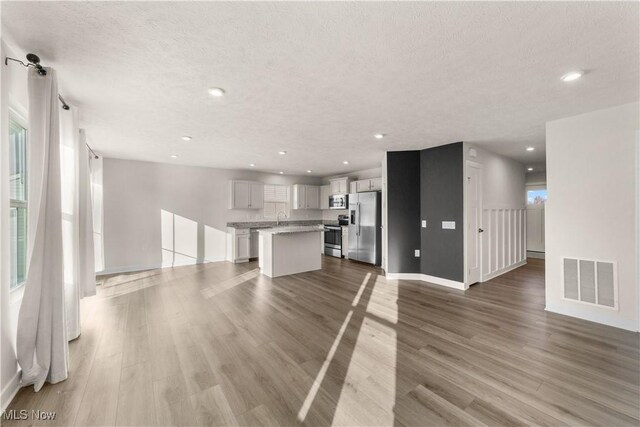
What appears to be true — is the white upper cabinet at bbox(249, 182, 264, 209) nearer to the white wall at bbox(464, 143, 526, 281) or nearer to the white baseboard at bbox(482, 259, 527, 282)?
the white wall at bbox(464, 143, 526, 281)

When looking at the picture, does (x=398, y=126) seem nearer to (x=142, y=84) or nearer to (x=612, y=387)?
(x=142, y=84)

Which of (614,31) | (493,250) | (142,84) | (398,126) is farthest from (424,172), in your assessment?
(142,84)

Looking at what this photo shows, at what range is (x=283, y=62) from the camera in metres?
2.01

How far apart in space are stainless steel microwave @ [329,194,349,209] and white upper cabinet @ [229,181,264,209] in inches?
86.9

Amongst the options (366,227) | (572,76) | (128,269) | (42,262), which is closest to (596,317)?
(572,76)

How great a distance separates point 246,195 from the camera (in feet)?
23.6

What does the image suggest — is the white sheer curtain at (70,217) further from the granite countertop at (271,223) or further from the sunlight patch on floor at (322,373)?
the granite countertop at (271,223)

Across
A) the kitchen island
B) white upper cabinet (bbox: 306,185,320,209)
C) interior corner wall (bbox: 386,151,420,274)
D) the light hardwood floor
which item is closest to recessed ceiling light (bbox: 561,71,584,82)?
the light hardwood floor

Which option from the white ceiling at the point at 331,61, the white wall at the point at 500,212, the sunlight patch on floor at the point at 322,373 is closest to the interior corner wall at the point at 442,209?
the white wall at the point at 500,212

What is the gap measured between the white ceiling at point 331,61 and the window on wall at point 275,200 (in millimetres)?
4290

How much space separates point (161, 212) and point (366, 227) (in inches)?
204

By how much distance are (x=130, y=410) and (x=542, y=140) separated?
6234mm

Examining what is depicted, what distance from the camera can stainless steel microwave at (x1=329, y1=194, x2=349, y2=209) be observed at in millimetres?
7557

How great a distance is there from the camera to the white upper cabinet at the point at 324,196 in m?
8.50
